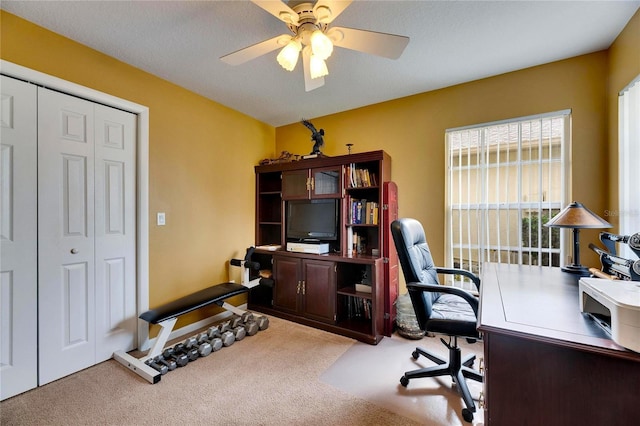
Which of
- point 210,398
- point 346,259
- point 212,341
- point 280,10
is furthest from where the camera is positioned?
point 346,259

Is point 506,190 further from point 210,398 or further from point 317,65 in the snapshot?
point 210,398

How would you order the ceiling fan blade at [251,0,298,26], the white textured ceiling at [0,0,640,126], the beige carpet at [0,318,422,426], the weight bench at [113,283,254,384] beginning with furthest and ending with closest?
the weight bench at [113,283,254,384], the white textured ceiling at [0,0,640,126], the beige carpet at [0,318,422,426], the ceiling fan blade at [251,0,298,26]

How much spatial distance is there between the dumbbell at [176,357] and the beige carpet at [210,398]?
56mm

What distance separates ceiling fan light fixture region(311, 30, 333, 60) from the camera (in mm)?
1384

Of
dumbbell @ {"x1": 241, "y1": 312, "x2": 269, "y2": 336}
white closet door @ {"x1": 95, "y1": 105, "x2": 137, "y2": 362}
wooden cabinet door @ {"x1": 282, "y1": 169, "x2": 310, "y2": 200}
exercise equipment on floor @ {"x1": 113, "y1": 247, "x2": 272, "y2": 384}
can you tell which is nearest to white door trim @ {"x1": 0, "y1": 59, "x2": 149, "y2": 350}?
white closet door @ {"x1": 95, "y1": 105, "x2": 137, "y2": 362}

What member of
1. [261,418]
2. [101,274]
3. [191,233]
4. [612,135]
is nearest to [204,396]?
[261,418]

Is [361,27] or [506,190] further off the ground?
[361,27]

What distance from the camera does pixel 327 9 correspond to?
1.38 metres

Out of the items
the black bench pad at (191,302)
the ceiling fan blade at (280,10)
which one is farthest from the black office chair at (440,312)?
the black bench pad at (191,302)

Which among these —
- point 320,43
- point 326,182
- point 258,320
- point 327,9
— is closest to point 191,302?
point 258,320

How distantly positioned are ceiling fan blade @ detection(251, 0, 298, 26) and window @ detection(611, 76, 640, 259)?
82.7 inches

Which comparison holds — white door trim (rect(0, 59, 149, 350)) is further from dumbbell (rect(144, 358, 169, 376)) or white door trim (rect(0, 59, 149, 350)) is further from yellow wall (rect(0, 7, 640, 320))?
dumbbell (rect(144, 358, 169, 376))

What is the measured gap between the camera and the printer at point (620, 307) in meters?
0.71

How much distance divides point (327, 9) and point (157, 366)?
8.60ft
